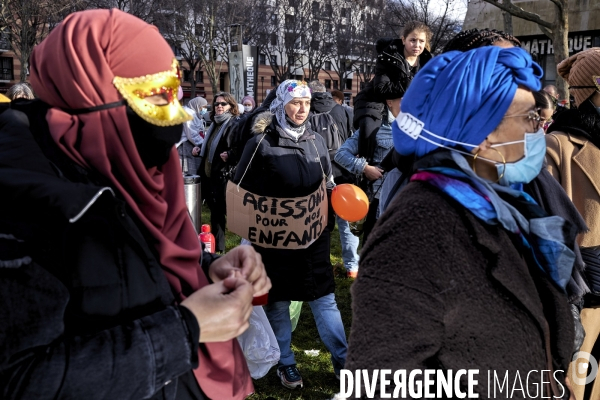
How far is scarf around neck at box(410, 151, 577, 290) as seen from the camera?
1649mm

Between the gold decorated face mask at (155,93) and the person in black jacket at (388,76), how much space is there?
3.01 metres

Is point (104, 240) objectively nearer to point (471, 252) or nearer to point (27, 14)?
point (471, 252)

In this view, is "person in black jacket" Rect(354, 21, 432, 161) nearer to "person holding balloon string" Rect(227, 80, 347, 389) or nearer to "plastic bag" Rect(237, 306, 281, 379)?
"person holding balloon string" Rect(227, 80, 347, 389)

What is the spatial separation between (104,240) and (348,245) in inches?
209

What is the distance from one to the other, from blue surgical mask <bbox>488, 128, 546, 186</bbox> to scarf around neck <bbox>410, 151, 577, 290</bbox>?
68 mm

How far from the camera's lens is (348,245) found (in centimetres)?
660

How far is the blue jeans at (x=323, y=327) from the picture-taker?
4125 mm

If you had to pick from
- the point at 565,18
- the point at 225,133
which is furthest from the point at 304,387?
the point at 565,18

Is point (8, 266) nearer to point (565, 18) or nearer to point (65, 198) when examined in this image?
point (65, 198)

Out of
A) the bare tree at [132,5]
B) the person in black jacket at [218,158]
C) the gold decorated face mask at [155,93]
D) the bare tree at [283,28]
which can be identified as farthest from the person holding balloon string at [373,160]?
the bare tree at [283,28]

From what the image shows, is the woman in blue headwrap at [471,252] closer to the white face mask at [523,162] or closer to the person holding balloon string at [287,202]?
the white face mask at [523,162]

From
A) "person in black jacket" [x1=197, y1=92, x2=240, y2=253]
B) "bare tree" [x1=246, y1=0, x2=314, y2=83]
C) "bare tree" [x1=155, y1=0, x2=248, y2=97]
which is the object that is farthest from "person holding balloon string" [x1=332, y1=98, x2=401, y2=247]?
"bare tree" [x1=246, y1=0, x2=314, y2=83]

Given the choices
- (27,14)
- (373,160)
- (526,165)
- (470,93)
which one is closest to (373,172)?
(373,160)

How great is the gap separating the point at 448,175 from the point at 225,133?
598 cm
